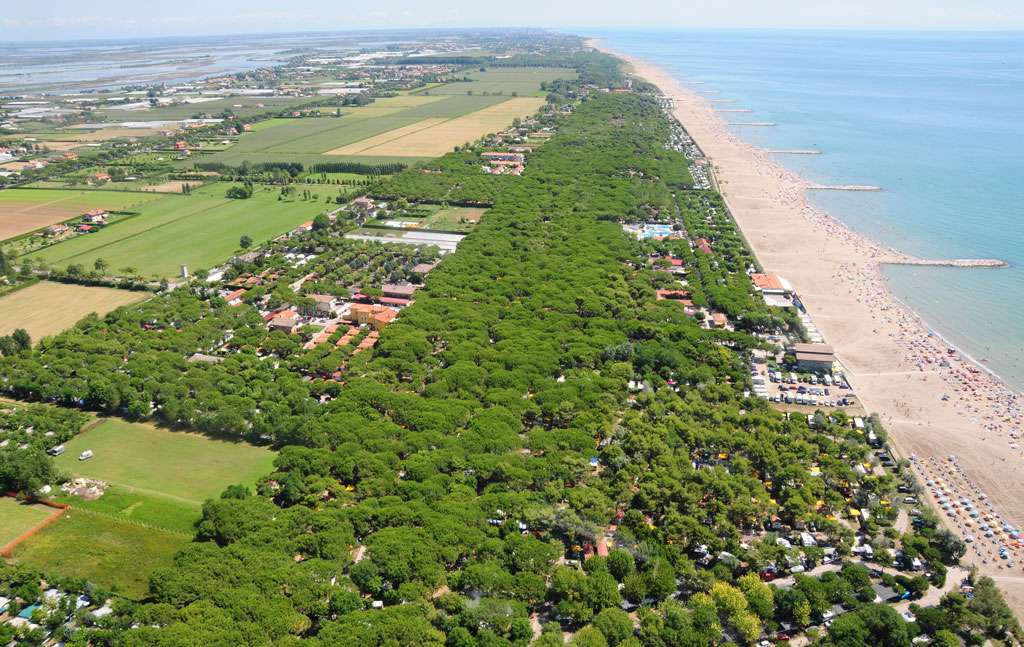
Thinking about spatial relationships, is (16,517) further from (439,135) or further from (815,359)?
(439,135)

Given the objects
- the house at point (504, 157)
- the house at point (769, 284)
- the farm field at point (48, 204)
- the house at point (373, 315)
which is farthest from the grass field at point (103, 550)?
the house at point (504, 157)

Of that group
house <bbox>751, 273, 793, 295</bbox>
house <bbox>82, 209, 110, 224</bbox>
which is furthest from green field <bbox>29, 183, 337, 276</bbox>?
house <bbox>751, 273, 793, 295</bbox>

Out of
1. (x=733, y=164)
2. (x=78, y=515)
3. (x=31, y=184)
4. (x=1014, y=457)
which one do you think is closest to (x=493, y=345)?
(x=78, y=515)

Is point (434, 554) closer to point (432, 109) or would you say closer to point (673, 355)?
point (673, 355)

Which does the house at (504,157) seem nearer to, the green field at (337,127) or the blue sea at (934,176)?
the green field at (337,127)

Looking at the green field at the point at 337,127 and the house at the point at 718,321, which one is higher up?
the green field at the point at 337,127

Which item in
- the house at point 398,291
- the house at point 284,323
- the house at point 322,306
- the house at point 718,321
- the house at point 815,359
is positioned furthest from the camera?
the house at point 398,291

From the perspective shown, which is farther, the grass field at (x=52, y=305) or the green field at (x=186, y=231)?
the green field at (x=186, y=231)
